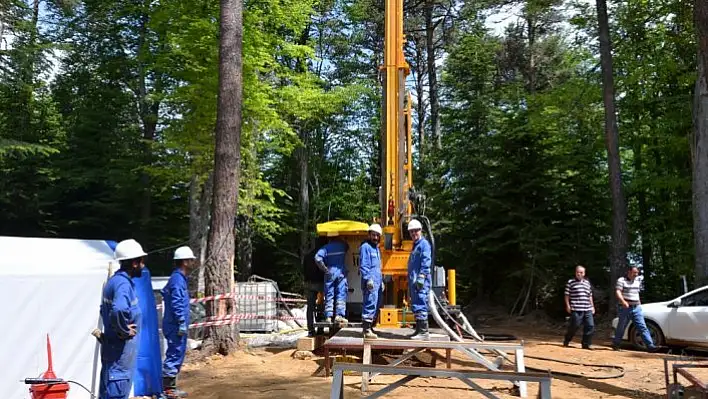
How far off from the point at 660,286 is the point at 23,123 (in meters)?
26.9

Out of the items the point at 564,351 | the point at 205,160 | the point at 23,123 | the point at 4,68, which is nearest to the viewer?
the point at 564,351

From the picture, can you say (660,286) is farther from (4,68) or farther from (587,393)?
(4,68)

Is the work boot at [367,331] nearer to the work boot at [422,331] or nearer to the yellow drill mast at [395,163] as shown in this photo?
the work boot at [422,331]

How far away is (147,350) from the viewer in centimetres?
713

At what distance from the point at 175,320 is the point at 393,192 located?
466cm

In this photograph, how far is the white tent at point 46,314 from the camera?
6.88 m

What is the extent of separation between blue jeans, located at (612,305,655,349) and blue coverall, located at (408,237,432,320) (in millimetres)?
6451

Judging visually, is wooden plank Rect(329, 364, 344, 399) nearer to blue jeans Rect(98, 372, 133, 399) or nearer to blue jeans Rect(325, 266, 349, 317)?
blue jeans Rect(98, 372, 133, 399)

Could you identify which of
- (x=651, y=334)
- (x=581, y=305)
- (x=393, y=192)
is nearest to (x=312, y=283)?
(x=393, y=192)

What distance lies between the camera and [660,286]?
22359mm

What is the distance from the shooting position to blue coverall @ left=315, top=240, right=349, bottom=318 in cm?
1059

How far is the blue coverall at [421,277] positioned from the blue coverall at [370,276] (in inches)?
43.7

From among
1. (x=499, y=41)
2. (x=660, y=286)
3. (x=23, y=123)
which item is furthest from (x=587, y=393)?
(x=23, y=123)

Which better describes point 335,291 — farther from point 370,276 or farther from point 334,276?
point 370,276
